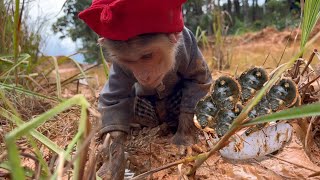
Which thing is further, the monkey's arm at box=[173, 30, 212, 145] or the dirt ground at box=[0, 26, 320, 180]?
the monkey's arm at box=[173, 30, 212, 145]

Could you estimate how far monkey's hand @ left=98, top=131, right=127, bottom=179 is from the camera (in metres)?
1.11

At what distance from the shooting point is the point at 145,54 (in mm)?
1271

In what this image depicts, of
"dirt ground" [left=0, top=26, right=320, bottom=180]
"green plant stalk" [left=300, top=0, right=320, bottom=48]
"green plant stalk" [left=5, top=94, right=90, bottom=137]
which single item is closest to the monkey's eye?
"dirt ground" [left=0, top=26, right=320, bottom=180]

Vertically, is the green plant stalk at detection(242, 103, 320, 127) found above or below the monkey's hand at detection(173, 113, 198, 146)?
above

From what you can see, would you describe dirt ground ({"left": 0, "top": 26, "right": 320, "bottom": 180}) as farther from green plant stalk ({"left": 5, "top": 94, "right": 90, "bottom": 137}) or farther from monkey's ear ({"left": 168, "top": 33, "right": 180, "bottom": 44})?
green plant stalk ({"left": 5, "top": 94, "right": 90, "bottom": 137})

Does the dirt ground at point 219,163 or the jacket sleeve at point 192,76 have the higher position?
the jacket sleeve at point 192,76

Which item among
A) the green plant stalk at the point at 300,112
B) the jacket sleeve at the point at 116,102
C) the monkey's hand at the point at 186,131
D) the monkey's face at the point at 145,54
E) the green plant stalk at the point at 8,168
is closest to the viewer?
the green plant stalk at the point at 300,112

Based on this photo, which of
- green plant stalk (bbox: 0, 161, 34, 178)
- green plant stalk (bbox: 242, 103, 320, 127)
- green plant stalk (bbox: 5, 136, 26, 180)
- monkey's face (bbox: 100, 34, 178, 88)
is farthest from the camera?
monkey's face (bbox: 100, 34, 178, 88)

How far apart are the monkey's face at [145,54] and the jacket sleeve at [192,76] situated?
22 cm

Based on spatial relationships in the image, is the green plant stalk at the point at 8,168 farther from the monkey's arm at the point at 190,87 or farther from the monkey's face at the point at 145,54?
the monkey's arm at the point at 190,87

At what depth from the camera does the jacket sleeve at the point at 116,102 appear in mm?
1481

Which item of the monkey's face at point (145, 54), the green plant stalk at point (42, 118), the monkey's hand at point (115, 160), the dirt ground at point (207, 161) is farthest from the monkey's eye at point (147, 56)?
the green plant stalk at point (42, 118)

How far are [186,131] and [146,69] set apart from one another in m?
0.42

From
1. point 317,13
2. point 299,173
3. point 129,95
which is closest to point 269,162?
point 299,173
